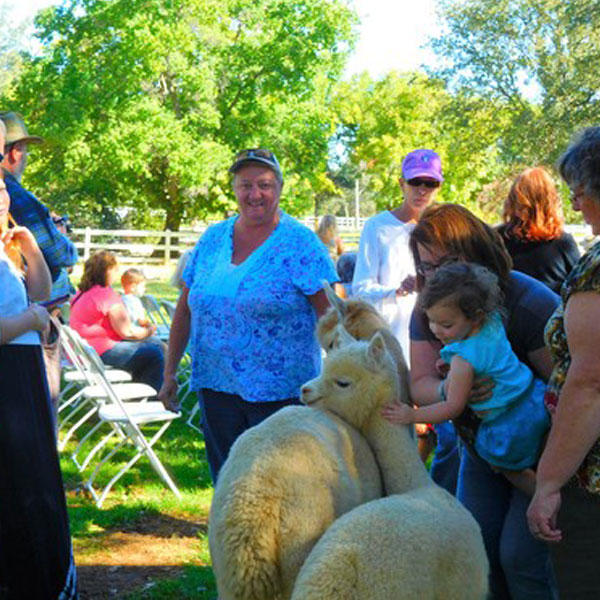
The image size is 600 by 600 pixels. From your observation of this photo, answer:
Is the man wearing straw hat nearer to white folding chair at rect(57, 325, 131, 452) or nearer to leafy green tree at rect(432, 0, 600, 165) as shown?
white folding chair at rect(57, 325, 131, 452)

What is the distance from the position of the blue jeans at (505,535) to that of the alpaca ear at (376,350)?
0.55 meters

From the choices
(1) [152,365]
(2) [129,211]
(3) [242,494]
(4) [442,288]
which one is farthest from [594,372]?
(2) [129,211]

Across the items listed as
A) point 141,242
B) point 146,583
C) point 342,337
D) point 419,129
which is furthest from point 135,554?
point 419,129

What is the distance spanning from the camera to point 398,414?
10.4 ft

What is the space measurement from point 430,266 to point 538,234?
2.08 meters

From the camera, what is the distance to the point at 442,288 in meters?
3.07

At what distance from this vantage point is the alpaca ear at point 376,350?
3.13 meters

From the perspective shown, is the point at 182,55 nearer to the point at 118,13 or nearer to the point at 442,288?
the point at 118,13

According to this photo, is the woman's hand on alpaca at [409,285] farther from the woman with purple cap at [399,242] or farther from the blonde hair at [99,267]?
the blonde hair at [99,267]

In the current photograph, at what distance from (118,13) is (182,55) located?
2611 millimetres

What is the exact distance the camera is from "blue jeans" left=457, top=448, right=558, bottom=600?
316cm

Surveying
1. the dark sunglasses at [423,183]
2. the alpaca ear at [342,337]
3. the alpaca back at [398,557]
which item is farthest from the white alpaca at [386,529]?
the dark sunglasses at [423,183]

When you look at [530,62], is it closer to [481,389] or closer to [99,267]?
[99,267]

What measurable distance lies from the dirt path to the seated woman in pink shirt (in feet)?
11.2
